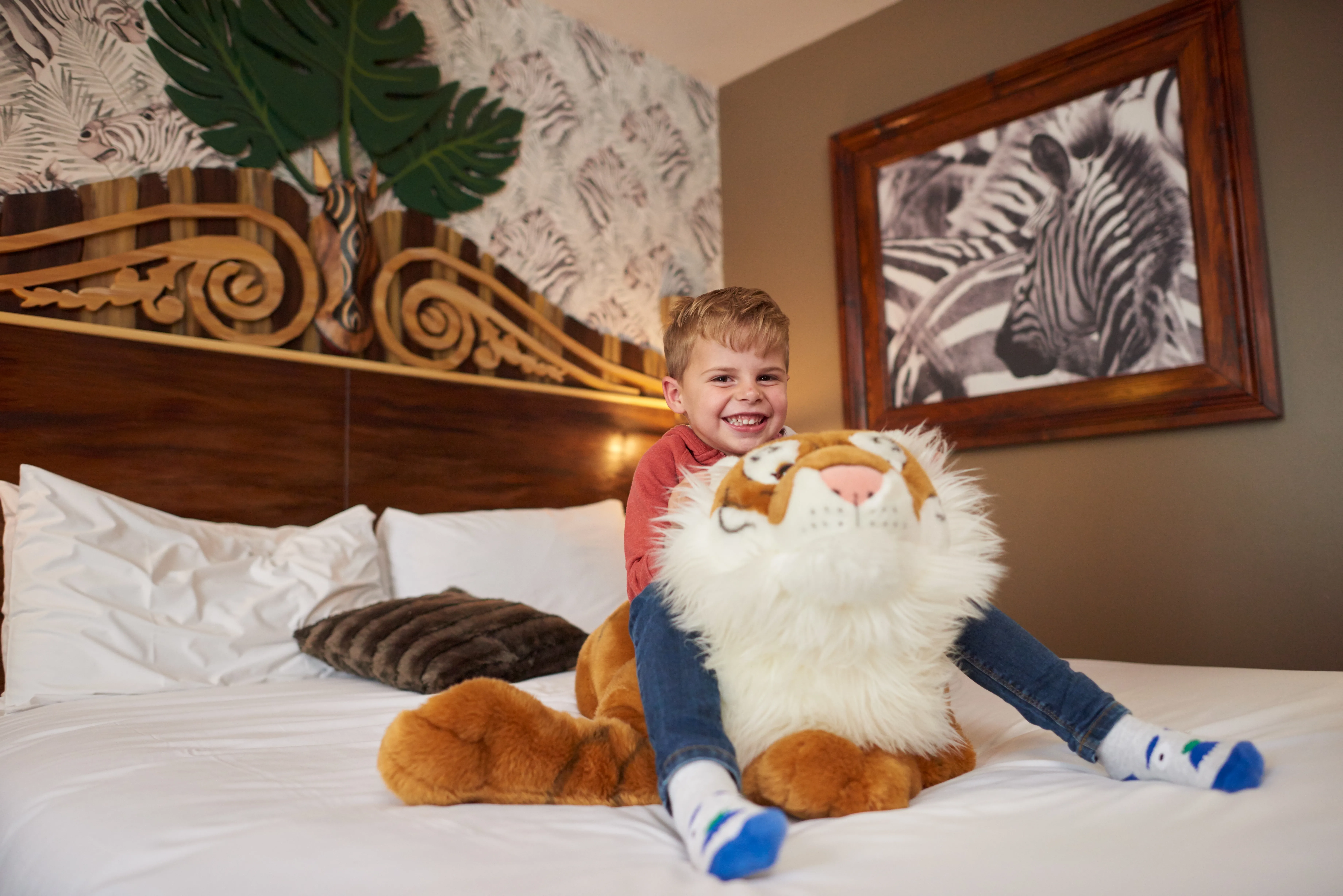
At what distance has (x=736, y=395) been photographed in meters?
1.33

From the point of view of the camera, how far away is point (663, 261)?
319cm

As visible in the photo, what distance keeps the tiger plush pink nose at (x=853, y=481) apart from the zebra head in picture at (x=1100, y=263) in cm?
189

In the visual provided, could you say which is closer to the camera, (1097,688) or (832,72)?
(1097,688)

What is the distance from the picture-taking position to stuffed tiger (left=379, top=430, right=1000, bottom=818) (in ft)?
2.59

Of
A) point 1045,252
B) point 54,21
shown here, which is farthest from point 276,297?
point 1045,252

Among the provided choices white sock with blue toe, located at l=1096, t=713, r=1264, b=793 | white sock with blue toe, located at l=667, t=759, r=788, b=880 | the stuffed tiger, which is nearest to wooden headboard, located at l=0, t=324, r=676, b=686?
the stuffed tiger

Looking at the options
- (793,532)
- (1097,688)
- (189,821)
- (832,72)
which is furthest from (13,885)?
(832,72)

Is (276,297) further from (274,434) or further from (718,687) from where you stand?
(718,687)

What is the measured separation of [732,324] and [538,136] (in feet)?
5.87

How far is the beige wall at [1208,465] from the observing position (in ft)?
6.81

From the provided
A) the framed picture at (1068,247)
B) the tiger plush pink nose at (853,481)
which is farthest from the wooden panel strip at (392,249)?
the tiger plush pink nose at (853,481)

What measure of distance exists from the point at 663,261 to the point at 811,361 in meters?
0.67

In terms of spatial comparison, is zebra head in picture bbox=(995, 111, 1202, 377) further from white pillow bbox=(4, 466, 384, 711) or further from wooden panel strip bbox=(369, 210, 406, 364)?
white pillow bbox=(4, 466, 384, 711)

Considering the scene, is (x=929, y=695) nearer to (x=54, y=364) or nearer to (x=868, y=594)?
(x=868, y=594)
